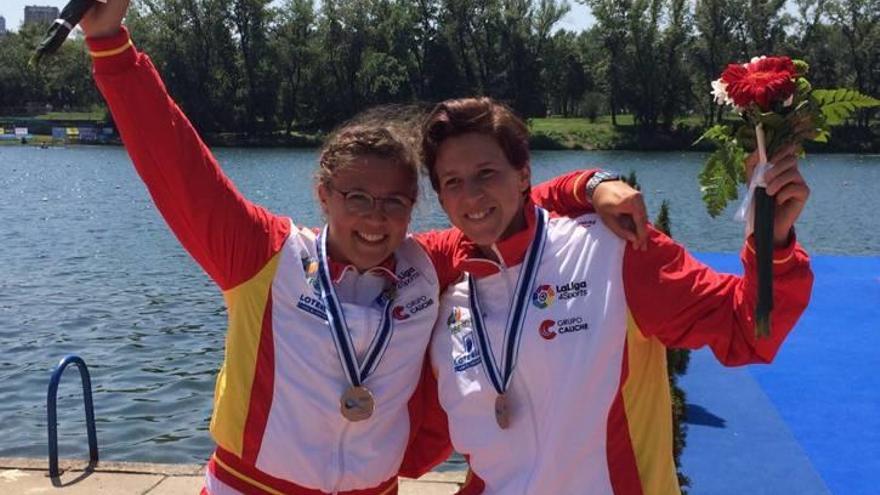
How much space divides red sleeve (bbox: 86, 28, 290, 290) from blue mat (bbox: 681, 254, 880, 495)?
4053 mm

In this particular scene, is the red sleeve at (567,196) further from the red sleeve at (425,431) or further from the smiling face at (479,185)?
the red sleeve at (425,431)

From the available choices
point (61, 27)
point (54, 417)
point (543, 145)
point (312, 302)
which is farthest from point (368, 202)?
point (543, 145)

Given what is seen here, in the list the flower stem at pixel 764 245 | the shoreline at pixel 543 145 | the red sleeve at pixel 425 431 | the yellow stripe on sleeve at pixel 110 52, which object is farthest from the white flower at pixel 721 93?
the shoreline at pixel 543 145

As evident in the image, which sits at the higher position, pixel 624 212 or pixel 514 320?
pixel 624 212

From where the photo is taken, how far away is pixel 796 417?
7.30 m

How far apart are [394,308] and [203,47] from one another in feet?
227

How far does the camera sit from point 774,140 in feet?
7.11

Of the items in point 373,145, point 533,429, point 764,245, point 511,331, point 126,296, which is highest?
point 373,145

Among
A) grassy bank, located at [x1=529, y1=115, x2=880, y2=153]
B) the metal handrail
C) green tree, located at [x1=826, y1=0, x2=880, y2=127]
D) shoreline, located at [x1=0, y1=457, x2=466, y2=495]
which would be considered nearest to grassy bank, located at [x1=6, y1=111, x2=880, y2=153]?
grassy bank, located at [x1=529, y1=115, x2=880, y2=153]

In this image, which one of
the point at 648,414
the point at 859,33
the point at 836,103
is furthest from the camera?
the point at 859,33

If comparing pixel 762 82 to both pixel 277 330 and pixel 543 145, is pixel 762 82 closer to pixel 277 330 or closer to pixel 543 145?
pixel 277 330

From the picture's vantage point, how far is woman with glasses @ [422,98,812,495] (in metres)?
2.33

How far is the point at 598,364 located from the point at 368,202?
786mm

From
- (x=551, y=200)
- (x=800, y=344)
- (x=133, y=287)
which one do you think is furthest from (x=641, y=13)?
(x=551, y=200)
